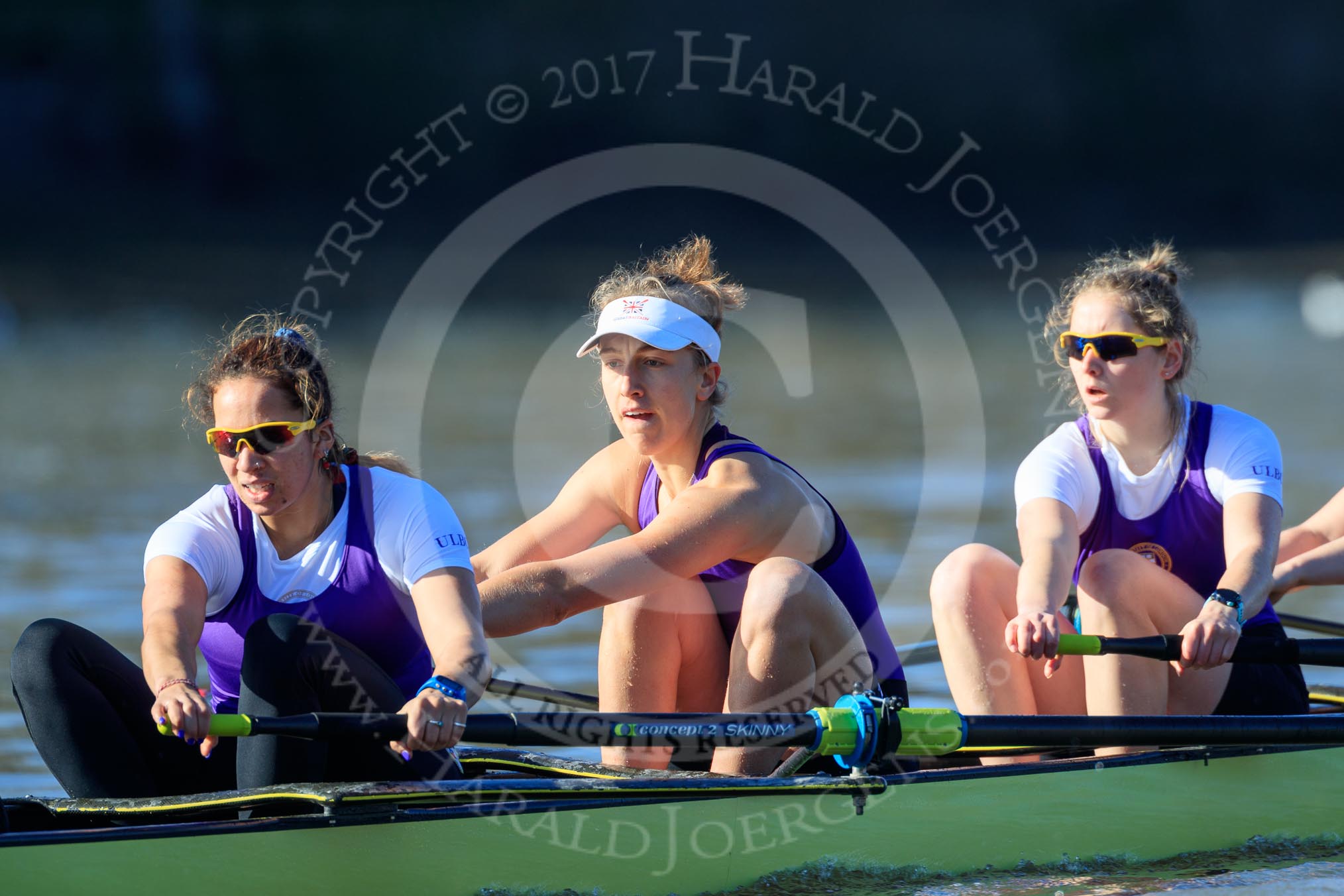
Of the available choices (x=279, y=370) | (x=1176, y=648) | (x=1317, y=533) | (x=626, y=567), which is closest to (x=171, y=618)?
(x=279, y=370)

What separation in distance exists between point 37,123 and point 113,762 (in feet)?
71.1

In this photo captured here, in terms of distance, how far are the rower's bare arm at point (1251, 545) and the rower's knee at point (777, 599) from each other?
3.57ft

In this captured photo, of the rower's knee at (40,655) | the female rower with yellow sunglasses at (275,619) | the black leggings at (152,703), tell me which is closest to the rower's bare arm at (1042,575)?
the female rower with yellow sunglasses at (275,619)

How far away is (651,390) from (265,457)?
0.95 meters

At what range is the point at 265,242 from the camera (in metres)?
21.2

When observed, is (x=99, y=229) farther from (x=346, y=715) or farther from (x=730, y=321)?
(x=346, y=715)

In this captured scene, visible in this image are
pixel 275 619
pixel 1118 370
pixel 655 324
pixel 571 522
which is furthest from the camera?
pixel 571 522

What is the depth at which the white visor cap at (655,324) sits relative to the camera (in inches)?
151

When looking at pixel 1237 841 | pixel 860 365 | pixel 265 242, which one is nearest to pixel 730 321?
pixel 860 365

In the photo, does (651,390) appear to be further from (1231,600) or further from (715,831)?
(1231,600)

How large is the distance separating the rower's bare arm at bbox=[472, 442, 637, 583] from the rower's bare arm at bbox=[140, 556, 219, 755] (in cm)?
101

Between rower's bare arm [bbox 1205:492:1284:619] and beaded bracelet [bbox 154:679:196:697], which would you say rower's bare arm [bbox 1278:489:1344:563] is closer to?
rower's bare arm [bbox 1205:492:1284:619]

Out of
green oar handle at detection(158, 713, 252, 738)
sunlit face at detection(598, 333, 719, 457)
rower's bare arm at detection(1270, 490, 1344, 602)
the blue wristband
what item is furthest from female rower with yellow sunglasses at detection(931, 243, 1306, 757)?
green oar handle at detection(158, 713, 252, 738)

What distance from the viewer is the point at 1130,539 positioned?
413cm
